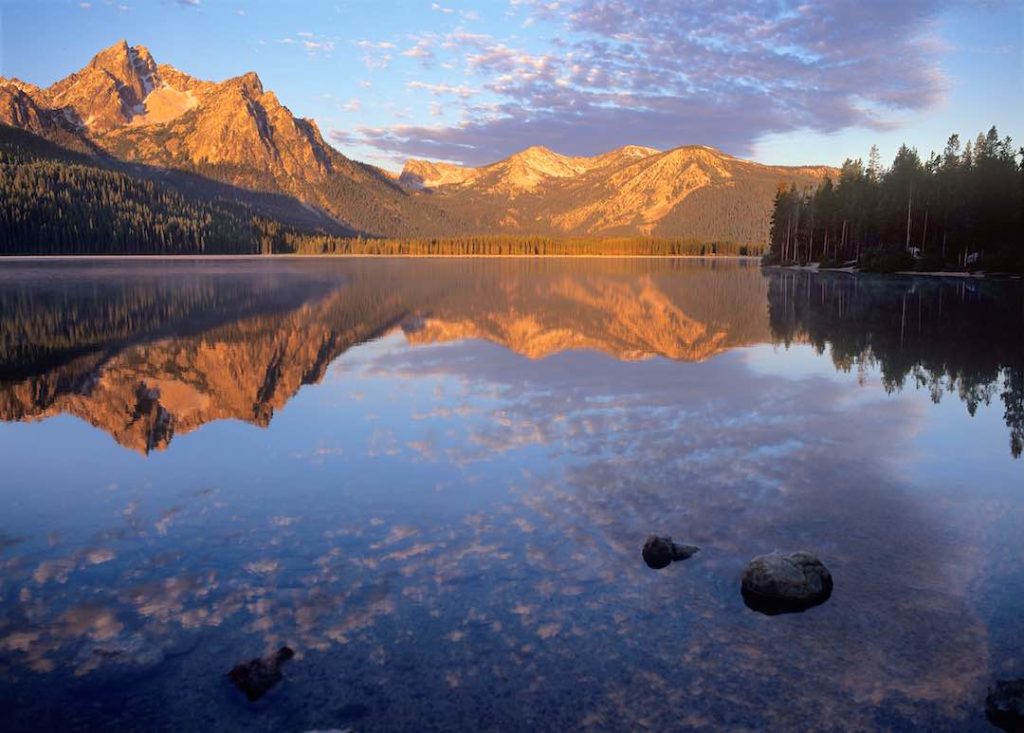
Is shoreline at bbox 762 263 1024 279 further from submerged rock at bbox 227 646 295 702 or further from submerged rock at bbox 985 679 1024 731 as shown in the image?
submerged rock at bbox 227 646 295 702

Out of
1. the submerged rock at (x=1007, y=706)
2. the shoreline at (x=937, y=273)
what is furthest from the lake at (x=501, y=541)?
the shoreline at (x=937, y=273)

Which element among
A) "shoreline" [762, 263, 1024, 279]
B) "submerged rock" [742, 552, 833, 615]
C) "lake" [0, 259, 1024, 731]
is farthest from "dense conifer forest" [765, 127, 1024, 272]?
"submerged rock" [742, 552, 833, 615]

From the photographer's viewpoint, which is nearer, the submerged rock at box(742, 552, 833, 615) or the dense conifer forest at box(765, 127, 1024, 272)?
the submerged rock at box(742, 552, 833, 615)

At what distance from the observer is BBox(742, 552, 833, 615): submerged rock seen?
9086 millimetres

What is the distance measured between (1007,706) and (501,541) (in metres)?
6.41

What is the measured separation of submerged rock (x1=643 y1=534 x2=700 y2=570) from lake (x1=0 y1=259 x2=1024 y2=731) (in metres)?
0.16

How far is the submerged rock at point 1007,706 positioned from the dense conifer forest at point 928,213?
9082 centimetres

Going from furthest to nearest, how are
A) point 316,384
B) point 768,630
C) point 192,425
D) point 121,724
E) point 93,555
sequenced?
point 316,384
point 192,425
point 93,555
point 768,630
point 121,724

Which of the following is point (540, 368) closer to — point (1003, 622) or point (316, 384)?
point (316, 384)

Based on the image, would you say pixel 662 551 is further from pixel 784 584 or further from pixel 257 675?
pixel 257 675

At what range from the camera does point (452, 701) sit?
7.18m

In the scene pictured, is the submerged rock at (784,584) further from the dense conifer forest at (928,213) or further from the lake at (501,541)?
the dense conifer forest at (928,213)

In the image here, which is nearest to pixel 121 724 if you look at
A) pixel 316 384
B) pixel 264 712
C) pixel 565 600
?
pixel 264 712

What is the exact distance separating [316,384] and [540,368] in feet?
26.2
